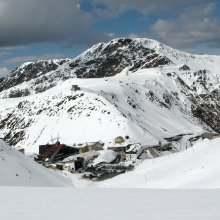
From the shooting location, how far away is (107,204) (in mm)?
9352

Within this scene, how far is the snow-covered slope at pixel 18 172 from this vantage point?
94.9ft

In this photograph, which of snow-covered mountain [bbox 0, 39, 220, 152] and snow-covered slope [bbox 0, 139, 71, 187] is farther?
snow-covered mountain [bbox 0, 39, 220, 152]

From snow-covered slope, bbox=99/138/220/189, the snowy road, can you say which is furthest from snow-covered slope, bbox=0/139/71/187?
the snowy road

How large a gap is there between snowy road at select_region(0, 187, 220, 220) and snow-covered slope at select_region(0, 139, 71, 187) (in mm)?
17556

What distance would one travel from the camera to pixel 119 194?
10.7 meters

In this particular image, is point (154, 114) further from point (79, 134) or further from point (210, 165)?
point (210, 165)

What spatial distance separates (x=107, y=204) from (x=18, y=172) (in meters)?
22.4

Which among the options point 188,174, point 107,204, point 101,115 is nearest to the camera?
point 107,204

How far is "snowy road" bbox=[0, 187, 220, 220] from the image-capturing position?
26.8 ft

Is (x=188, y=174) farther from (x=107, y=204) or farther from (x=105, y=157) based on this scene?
(x=105, y=157)

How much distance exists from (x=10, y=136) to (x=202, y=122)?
80606 mm

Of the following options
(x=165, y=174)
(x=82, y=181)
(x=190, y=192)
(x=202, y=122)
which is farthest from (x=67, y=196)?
(x=202, y=122)

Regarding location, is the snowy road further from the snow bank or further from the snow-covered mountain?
the snow-covered mountain

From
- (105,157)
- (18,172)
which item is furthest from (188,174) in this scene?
(105,157)
